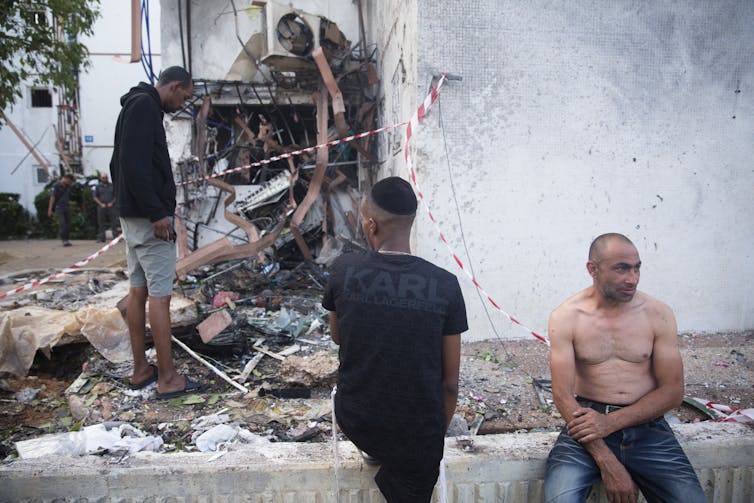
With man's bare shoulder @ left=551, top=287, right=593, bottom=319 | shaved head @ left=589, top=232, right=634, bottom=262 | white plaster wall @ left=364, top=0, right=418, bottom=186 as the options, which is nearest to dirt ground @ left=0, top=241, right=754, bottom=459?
man's bare shoulder @ left=551, top=287, right=593, bottom=319

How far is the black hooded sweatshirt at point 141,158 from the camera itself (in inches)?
126

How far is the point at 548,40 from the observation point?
4.67 metres

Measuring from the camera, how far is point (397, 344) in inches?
72.1

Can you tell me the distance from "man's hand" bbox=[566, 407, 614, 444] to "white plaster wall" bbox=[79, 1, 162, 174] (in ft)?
75.9

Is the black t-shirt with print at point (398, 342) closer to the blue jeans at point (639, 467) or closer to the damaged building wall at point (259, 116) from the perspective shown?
the blue jeans at point (639, 467)

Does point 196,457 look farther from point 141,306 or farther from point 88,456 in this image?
point 141,306

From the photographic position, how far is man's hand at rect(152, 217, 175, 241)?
3.28 metres

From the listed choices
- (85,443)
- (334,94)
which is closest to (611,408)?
(85,443)

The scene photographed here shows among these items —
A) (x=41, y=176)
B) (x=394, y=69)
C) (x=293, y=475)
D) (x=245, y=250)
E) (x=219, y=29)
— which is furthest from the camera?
(x=41, y=176)

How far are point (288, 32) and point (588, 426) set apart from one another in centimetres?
730

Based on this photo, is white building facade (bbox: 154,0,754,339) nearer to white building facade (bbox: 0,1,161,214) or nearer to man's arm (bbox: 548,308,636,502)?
man's arm (bbox: 548,308,636,502)

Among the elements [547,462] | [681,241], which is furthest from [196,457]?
[681,241]

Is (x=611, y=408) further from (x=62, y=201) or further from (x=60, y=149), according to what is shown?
(x=60, y=149)

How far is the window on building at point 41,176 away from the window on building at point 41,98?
2.77 metres
